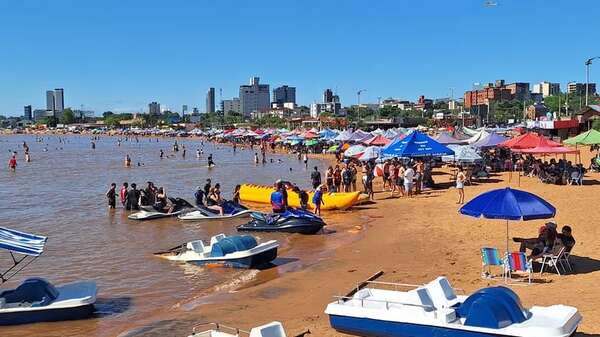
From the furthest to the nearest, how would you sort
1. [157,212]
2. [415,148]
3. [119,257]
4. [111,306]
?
[415,148], [157,212], [119,257], [111,306]

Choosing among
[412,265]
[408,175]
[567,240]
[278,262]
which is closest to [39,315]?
[278,262]

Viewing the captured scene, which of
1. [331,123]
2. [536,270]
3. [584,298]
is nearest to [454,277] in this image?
[536,270]

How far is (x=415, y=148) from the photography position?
24484 millimetres

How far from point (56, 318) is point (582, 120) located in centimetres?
5358

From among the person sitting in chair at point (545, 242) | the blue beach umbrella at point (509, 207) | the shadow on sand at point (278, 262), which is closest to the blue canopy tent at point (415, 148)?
the shadow on sand at point (278, 262)

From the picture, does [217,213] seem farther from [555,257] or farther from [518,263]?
[555,257]

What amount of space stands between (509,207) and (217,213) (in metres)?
12.7

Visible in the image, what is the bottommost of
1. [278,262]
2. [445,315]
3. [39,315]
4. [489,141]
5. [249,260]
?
[278,262]

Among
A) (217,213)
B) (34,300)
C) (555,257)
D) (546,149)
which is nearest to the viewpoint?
(34,300)

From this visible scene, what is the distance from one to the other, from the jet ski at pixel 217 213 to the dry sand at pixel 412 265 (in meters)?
3.20

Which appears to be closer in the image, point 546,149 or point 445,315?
point 445,315

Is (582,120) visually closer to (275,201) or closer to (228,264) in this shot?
(275,201)

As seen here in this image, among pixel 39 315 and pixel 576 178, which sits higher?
pixel 576 178

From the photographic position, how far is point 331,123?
4665 inches
